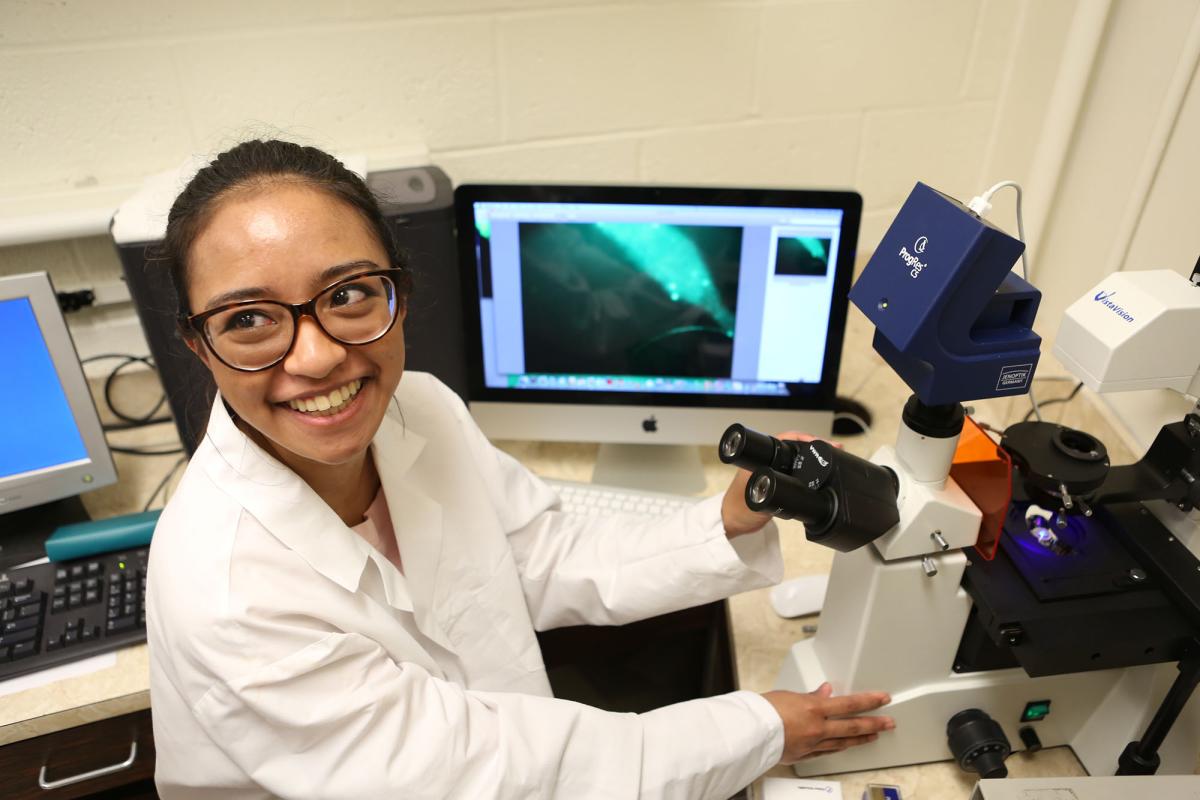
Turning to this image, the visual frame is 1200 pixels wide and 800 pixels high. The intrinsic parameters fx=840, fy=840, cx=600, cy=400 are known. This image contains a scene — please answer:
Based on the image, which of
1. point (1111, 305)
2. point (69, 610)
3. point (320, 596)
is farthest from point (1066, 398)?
point (69, 610)

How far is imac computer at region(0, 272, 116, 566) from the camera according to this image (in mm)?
1157

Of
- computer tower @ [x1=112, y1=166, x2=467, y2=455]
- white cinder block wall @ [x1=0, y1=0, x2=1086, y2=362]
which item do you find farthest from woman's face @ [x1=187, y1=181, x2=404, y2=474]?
white cinder block wall @ [x1=0, y1=0, x2=1086, y2=362]

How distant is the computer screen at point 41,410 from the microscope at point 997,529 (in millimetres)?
958

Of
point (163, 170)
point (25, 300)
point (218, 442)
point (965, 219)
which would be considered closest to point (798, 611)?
point (965, 219)

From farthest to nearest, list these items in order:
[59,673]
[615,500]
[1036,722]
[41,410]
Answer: [615,500] → [41,410] → [59,673] → [1036,722]

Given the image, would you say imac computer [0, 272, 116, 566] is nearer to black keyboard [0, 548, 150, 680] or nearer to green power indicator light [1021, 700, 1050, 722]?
black keyboard [0, 548, 150, 680]

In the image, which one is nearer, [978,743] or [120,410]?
[978,743]

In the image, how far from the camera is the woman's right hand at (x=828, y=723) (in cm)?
91

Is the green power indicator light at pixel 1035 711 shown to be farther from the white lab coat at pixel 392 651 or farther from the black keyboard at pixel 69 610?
the black keyboard at pixel 69 610

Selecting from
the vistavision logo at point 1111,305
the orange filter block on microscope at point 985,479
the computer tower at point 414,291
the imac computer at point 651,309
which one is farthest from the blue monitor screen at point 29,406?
the vistavision logo at point 1111,305

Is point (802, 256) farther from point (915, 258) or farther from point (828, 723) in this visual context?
point (828, 723)

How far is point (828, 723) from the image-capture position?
3.01ft

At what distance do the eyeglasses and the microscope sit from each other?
40 centimetres

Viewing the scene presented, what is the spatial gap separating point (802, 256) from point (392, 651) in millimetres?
765
